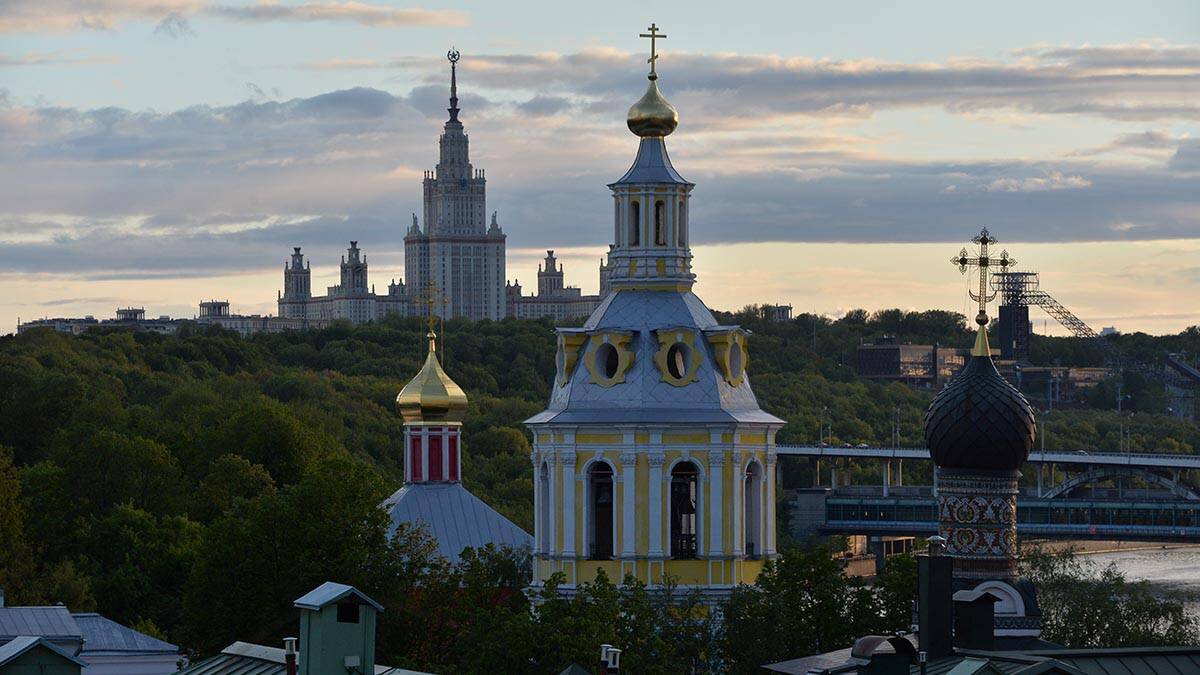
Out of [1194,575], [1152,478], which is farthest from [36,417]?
[1152,478]

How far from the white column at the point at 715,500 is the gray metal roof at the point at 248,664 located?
55.4ft

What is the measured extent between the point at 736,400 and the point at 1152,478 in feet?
290

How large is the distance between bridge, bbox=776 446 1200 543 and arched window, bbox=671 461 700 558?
65380 millimetres

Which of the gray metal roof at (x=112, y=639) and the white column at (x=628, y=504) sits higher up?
the white column at (x=628, y=504)

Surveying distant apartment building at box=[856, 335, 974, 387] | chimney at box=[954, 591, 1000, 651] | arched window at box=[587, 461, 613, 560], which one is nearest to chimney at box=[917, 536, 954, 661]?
chimney at box=[954, 591, 1000, 651]

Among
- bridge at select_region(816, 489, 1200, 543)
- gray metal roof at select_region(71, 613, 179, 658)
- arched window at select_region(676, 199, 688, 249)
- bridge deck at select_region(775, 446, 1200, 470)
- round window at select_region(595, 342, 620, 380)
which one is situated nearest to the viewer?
round window at select_region(595, 342, 620, 380)

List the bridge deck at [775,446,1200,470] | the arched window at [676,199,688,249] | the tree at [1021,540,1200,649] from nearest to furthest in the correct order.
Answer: the arched window at [676,199,688,249], the tree at [1021,540,1200,649], the bridge deck at [775,446,1200,470]

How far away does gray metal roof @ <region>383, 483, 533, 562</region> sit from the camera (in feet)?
203

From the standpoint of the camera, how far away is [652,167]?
52.1m

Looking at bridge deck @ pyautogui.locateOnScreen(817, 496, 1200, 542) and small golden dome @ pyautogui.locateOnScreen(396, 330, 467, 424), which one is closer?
small golden dome @ pyautogui.locateOnScreen(396, 330, 467, 424)

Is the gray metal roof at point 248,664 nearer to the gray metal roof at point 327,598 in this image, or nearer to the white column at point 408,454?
the gray metal roof at point 327,598

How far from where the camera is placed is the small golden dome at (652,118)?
5272cm

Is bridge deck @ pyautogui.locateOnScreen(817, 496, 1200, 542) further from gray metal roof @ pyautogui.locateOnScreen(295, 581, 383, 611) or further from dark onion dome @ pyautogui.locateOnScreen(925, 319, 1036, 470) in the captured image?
gray metal roof @ pyautogui.locateOnScreen(295, 581, 383, 611)

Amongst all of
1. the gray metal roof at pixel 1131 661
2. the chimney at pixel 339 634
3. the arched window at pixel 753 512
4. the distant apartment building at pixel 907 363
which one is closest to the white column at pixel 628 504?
the arched window at pixel 753 512
